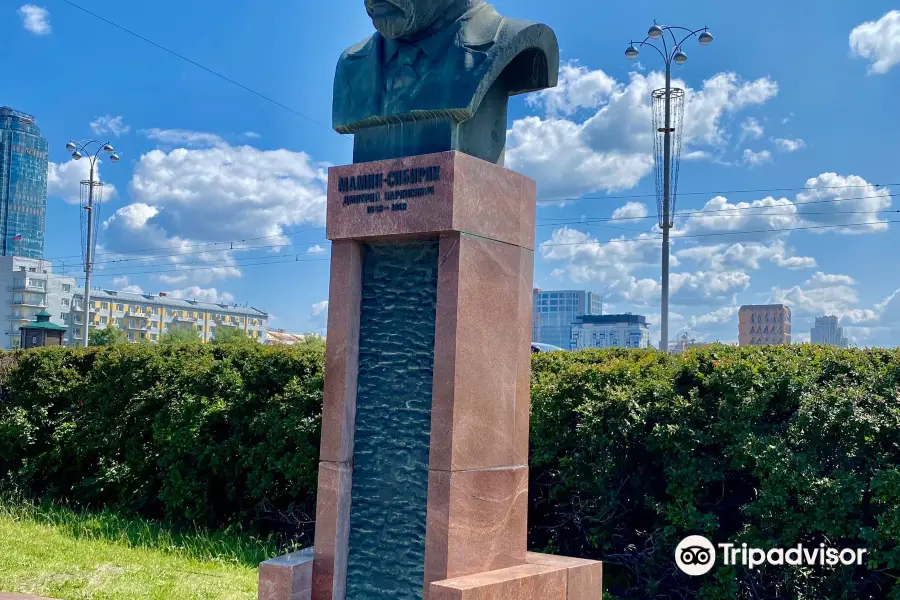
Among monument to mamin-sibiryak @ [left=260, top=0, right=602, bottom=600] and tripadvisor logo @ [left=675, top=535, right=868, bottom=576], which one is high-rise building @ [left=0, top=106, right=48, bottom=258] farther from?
tripadvisor logo @ [left=675, top=535, right=868, bottom=576]

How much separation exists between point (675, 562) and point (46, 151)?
90.1 m

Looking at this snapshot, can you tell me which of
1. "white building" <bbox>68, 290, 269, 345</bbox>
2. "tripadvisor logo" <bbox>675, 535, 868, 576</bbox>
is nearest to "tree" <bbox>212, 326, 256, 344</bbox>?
"tripadvisor logo" <bbox>675, 535, 868, 576</bbox>

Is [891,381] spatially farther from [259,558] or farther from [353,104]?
[259,558]

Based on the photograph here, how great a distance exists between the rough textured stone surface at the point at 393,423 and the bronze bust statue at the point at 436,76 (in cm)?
71

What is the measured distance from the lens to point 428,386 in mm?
5242

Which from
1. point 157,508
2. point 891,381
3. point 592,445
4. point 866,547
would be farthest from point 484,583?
point 157,508

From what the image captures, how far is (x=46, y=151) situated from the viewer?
84750 mm

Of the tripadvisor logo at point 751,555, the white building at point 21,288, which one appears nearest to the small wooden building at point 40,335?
the tripadvisor logo at point 751,555

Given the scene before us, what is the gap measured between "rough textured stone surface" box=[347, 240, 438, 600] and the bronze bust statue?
714 mm

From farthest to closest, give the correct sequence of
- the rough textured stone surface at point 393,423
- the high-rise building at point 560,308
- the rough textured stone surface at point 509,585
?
the high-rise building at point 560,308 < the rough textured stone surface at point 393,423 < the rough textured stone surface at point 509,585

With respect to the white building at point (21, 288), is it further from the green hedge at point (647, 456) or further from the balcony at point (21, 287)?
the green hedge at point (647, 456)

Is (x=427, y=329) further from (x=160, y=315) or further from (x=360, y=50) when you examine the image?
(x=160, y=315)

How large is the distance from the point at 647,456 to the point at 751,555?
43.6 inches

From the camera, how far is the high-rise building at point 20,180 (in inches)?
2889
